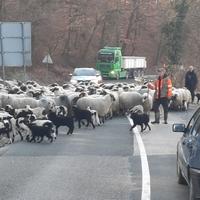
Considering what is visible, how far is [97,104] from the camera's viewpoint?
2298 cm

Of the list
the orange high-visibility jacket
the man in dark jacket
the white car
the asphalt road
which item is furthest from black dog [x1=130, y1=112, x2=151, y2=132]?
the white car

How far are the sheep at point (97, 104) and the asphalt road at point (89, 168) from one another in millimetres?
4124

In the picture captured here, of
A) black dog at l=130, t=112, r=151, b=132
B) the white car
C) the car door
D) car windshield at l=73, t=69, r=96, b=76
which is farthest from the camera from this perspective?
car windshield at l=73, t=69, r=96, b=76

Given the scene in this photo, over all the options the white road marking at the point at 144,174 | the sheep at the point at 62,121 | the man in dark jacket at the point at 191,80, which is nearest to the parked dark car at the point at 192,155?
the white road marking at the point at 144,174

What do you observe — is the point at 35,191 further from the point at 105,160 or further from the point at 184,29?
the point at 184,29

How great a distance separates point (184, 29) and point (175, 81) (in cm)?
2569

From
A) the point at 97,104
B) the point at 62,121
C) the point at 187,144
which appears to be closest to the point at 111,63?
the point at 97,104

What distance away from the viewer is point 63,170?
479 inches

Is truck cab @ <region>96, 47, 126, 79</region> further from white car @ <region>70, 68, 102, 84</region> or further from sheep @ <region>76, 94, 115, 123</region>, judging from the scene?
sheep @ <region>76, 94, 115, 123</region>

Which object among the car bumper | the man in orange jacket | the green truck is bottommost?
the green truck

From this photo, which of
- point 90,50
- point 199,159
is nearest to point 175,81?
point 90,50

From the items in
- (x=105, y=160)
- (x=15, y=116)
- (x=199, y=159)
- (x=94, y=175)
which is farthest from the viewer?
(x=15, y=116)

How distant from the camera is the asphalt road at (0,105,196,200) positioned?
9938mm

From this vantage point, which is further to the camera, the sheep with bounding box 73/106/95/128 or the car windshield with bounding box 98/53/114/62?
the car windshield with bounding box 98/53/114/62
